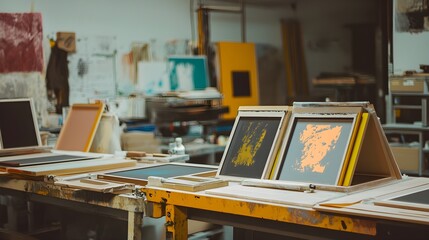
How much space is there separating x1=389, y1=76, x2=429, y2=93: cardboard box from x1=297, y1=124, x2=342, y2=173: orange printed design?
4.05m

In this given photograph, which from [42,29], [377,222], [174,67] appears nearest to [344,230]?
[377,222]

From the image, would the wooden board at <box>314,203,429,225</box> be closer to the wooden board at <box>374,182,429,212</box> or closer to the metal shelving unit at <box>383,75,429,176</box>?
the wooden board at <box>374,182,429,212</box>

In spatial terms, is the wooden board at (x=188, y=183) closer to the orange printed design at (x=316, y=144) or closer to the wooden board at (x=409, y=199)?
the orange printed design at (x=316, y=144)

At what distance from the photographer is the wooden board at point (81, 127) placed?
4.14 m

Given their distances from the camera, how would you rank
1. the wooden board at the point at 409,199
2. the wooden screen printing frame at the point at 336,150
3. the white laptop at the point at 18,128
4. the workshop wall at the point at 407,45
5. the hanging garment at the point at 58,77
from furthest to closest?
the hanging garment at the point at 58,77 → the workshop wall at the point at 407,45 → the white laptop at the point at 18,128 → the wooden screen printing frame at the point at 336,150 → the wooden board at the point at 409,199

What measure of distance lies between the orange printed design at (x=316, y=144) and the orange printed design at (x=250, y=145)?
23 cm

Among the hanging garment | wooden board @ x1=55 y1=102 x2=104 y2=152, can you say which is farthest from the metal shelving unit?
wooden board @ x1=55 y1=102 x2=104 y2=152

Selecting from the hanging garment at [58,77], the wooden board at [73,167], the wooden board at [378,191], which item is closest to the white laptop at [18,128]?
the wooden board at [73,167]

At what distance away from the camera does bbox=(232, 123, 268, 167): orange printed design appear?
111 inches

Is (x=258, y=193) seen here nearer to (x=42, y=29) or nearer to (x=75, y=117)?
(x=75, y=117)

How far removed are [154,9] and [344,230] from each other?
18.5 feet

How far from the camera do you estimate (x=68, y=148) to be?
167 inches

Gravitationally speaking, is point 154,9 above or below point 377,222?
above

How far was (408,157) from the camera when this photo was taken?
6.41m
